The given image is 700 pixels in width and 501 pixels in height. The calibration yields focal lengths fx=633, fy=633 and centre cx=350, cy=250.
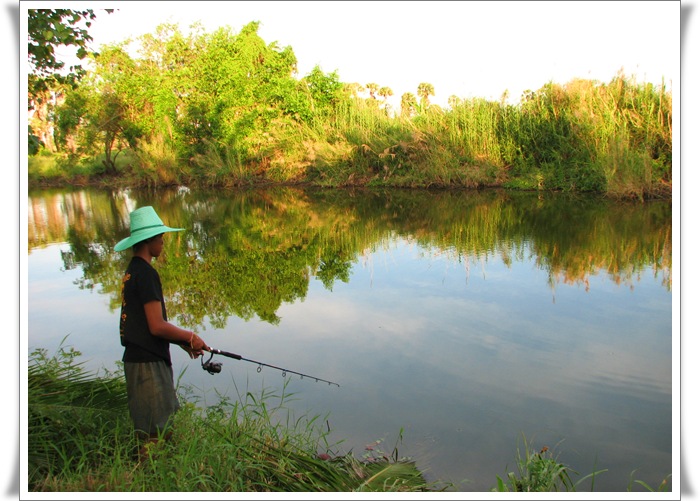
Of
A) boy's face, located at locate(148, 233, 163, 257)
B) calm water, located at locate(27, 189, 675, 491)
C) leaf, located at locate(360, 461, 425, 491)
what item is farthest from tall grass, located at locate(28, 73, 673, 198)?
boy's face, located at locate(148, 233, 163, 257)

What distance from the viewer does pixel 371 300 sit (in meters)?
7.01

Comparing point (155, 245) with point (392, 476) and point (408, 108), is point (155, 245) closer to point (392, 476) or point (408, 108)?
point (392, 476)

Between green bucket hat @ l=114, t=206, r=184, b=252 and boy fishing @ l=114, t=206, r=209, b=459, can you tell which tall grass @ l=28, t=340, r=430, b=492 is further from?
green bucket hat @ l=114, t=206, r=184, b=252

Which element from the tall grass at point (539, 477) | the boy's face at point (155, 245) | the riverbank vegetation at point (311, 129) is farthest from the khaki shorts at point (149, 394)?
Answer: the riverbank vegetation at point (311, 129)

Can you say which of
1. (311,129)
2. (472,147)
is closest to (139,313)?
(472,147)

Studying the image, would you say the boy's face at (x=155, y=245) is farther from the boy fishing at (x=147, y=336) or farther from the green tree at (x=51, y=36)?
the green tree at (x=51, y=36)

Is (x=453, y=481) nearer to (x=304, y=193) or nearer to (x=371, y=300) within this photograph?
(x=371, y=300)

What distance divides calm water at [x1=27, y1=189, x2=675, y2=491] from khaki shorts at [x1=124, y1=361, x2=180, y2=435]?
3.89ft

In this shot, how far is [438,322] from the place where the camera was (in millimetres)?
6023

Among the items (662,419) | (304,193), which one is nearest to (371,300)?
(662,419)

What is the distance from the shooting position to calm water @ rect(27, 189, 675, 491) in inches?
153

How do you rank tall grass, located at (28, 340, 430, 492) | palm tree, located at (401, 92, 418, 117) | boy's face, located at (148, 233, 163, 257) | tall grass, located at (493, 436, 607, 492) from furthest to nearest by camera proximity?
palm tree, located at (401, 92, 418, 117), boy's face, located at (148, 233, 163, 257), tall grass, located at (493, 436, 607, 492), tall grass, located at (28, 340, 430, 492)

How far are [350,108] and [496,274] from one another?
46.4 ft

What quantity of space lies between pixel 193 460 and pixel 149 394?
40cm
